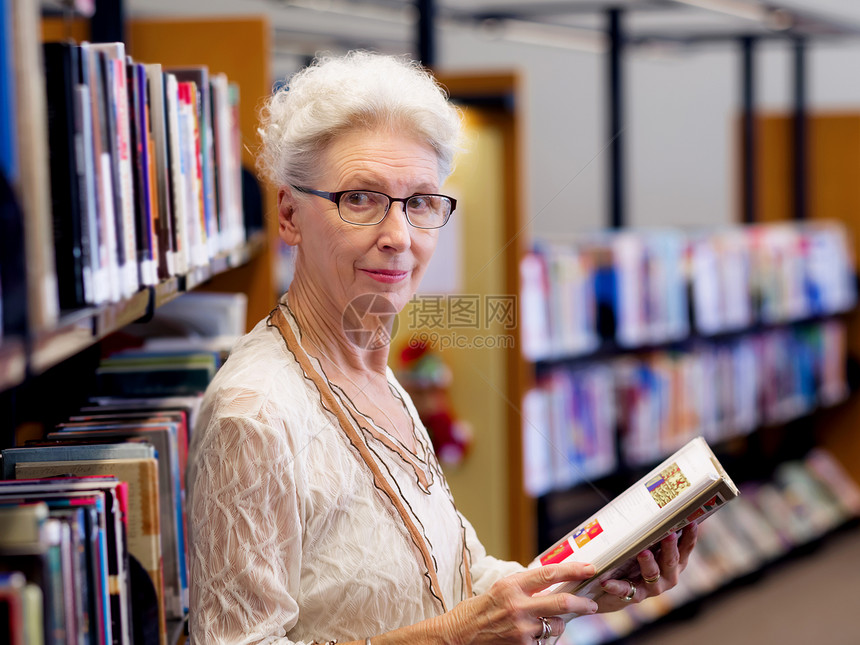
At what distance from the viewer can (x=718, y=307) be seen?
390 cm

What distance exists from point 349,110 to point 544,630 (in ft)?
2.11

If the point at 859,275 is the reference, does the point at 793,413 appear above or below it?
below

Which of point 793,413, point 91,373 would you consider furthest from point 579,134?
point 91,373

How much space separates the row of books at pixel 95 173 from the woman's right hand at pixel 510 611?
20.3 inches

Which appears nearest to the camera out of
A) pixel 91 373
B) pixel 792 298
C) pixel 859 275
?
pixel 91 373

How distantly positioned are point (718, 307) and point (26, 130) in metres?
3.54

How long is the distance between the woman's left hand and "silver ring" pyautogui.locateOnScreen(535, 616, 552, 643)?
0.12 meters

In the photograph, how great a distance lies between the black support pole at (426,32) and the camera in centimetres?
319

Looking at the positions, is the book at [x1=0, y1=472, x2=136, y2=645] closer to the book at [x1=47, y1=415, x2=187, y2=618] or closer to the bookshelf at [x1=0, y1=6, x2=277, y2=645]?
the bookshelf at [x1=0, y1=6, x2=277, y2=645]

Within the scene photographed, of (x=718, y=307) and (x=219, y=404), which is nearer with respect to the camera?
(x=219, y=404)

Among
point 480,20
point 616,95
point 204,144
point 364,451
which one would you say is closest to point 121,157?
point 364,451

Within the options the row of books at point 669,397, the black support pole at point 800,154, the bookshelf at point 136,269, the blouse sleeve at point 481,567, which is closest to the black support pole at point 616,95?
the row of books at point 669,397

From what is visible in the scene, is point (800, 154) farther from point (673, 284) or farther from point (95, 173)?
point (95, 173)

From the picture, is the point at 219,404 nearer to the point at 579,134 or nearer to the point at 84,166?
the point at 84,166
